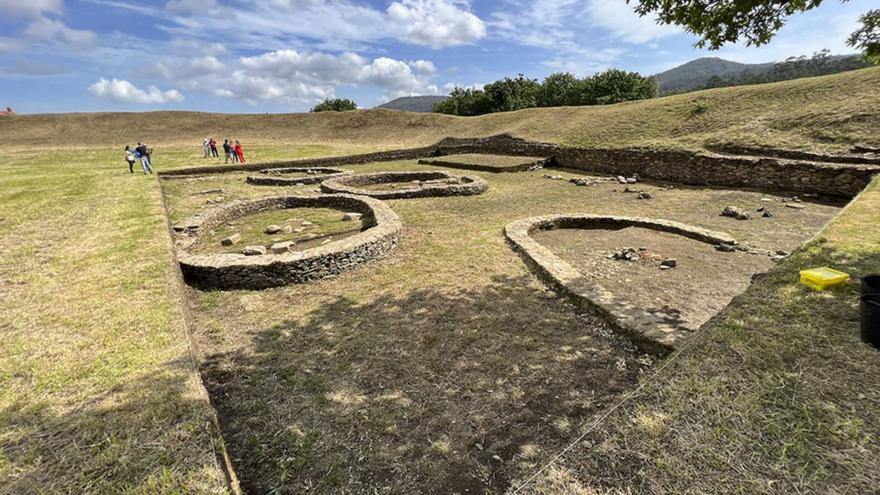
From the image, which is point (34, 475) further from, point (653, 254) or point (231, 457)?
point (653, 254)

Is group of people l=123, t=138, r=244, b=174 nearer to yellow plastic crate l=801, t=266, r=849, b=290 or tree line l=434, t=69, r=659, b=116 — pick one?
yellow plastic crate l=801, t=266, r=849, b=290

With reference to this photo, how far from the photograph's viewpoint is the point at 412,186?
702 inches

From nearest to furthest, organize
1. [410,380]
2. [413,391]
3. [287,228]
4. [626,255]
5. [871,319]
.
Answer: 1. [871,319]
2. [413,391]
3. [410,380]
4. [626,255]
5. [287,228]

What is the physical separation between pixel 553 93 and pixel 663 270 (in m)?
64.3

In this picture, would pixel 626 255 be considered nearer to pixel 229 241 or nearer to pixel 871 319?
pixel 871 319

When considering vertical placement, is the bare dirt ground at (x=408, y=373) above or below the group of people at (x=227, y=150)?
below

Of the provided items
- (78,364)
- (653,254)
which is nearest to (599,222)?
(653,254)

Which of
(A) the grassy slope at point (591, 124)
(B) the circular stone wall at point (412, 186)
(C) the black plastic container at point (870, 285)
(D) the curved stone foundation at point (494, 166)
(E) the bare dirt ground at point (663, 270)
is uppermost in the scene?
(A) the grassy slope at point (591, 124)

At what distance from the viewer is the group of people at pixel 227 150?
83.8 ft

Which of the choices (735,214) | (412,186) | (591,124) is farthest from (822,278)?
(591,124)

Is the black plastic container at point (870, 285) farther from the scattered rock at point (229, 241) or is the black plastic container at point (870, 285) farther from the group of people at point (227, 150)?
the group of people at point (227, 150)

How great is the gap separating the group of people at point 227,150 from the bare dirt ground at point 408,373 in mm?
21367

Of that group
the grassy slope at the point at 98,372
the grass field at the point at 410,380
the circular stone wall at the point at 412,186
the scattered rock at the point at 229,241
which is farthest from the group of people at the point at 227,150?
the scattered rock at the point at 229,241

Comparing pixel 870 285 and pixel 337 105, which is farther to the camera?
pixel 337 105
